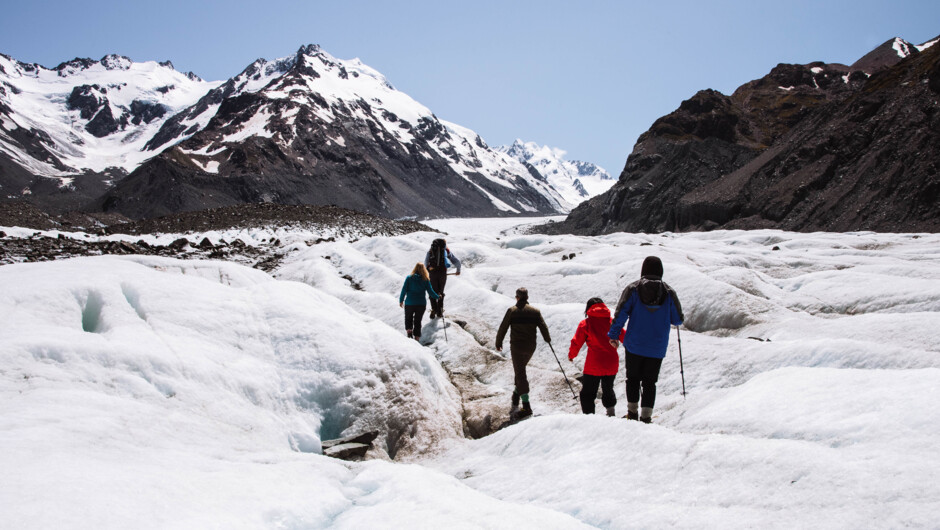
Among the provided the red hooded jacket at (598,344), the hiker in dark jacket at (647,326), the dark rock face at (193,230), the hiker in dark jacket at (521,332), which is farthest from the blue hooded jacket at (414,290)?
the dark rock face at (193,230)

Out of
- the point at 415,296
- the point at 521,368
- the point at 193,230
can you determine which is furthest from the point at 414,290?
the point at 193,230

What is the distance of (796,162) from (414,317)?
202 ft

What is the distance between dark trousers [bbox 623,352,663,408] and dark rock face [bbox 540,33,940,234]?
1853 inches

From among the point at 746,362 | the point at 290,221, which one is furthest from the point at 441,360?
the point at 290,221

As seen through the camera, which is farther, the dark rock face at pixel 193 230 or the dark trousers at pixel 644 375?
the dark rock face at pixel 193 230

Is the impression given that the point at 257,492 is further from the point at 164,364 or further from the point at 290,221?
the point at 290,221

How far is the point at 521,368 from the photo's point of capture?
9.40 m

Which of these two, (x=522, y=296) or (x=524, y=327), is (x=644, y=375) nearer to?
(x=524, y=327)

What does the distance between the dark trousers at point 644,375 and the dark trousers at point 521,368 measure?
2.18 metres

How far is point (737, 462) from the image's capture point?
4.70m

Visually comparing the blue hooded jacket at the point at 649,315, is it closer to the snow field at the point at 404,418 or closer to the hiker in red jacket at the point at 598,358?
the hiker in red jacket at the point at 598,358

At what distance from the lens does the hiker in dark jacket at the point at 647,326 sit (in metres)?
7.44

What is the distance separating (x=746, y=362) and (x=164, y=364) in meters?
9.31

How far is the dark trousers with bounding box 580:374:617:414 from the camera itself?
8.07m
